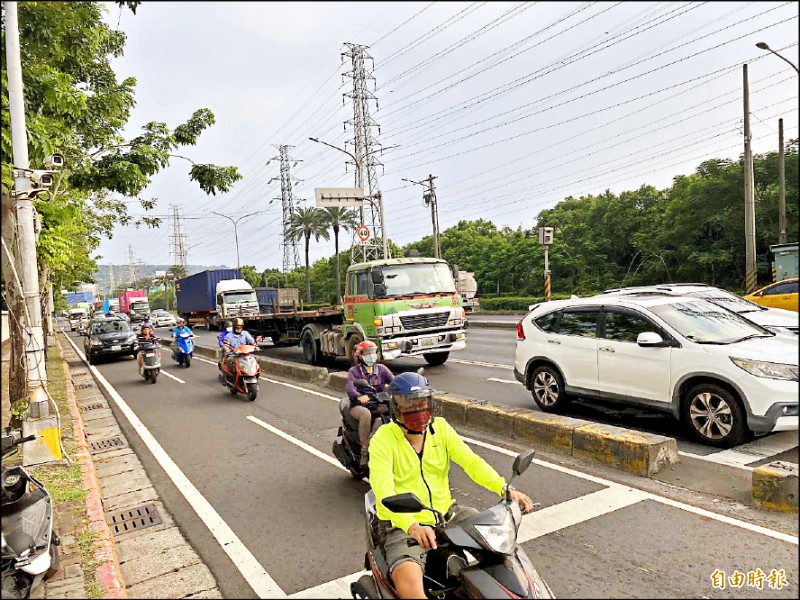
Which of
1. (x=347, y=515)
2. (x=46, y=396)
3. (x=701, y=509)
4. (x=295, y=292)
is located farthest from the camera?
(x=295, y=292)

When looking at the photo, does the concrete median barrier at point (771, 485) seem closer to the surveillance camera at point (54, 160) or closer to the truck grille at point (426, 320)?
the truck grille at point (426, 320)

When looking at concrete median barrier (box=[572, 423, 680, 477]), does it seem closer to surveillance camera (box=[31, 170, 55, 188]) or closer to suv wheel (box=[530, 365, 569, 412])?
suv wheel (box=[530, 365, 569, 412])

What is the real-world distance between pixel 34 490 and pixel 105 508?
1630 mm

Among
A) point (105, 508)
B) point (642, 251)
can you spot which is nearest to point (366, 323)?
point (105, 508)

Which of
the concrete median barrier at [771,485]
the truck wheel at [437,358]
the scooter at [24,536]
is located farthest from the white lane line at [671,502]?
the truck wheel at [437,358]

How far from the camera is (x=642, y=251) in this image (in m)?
29.2

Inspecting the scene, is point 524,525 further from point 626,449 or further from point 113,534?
point 113,534

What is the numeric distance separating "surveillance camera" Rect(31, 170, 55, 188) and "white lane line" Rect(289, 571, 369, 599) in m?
5.95

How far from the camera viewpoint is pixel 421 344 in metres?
12.4

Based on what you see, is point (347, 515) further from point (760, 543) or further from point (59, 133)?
point (59, 133)

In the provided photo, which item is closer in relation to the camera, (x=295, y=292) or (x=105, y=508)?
(x=105, y=508)

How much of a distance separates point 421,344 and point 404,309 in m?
0.89

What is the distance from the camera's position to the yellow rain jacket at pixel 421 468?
3059 millimetres

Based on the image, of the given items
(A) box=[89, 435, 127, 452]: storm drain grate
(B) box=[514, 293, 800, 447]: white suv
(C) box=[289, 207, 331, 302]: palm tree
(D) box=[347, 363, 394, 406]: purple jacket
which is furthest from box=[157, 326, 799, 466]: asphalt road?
(C) box=[289, 207, 331, 302]: palm tree
